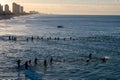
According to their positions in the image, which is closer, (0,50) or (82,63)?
(82,63)

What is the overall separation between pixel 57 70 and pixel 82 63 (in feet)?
26.6

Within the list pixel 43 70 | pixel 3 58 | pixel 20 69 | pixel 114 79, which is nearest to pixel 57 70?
pixel 43 70

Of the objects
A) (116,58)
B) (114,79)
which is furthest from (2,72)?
(116,58)

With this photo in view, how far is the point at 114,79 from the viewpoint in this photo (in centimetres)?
4844

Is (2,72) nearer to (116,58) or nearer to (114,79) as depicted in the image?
(114,79)

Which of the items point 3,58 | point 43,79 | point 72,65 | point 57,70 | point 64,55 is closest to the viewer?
point 43,79

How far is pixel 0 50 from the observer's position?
77438 mm

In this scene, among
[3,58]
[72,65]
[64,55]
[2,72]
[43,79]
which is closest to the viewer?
[43,79]

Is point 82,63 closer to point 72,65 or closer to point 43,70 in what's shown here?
point 72,65

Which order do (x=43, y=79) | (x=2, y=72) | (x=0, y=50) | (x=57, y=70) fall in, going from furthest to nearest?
1. (x=0, y=50)
2. (x=57, y=70)
3. (x=2, y=72)
4. (x=43, y=79)

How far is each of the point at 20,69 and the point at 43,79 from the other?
6.93 meters

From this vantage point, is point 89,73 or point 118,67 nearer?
point 89,73

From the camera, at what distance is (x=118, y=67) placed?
190 ft

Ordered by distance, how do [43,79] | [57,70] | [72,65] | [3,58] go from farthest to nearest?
[3,58]
[72,65]
[57,70]
[43,79]
